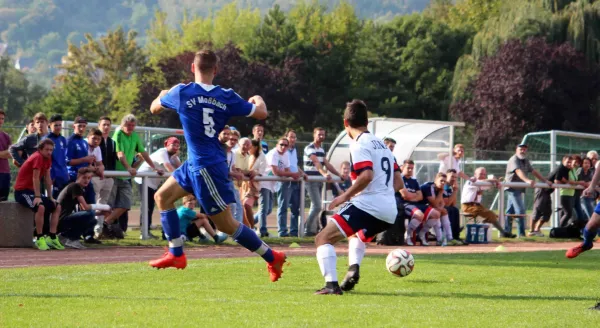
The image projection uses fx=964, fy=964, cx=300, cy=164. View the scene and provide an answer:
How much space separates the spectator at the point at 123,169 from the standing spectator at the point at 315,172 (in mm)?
3647

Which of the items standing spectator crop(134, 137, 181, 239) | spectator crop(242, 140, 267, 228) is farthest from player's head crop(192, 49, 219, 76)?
spectator crop(242, 140, 267, 228)

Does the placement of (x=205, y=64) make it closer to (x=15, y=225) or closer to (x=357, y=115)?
(x=357, y=115)

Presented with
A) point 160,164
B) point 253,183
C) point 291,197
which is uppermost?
point 160,164

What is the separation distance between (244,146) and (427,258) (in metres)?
5.52

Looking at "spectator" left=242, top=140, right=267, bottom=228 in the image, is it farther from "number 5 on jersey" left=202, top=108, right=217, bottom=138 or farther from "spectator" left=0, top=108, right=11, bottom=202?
"number 5 on jersey" left=202, top=108, right=217, bottom=138

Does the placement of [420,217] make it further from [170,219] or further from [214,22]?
[214,22]

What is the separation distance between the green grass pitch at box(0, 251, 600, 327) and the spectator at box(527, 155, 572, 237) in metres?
10.1

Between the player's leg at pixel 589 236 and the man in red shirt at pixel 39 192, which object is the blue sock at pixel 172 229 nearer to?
the man in red shirt at pixel 39 192

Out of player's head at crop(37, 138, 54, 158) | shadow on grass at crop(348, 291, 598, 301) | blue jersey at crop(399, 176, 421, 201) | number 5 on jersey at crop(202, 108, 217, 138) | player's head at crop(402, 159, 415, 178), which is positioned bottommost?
shadow on grass at crop(348, 291, 598, 301)

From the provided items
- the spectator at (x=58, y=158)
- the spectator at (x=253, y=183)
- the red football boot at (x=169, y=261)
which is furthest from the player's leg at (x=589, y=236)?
the spectator at (x=58, y=158)

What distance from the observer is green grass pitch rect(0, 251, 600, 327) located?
7234mm

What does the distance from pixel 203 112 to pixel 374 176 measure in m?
1.83

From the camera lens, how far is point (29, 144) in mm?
15461

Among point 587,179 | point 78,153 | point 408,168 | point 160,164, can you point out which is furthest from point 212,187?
point 587,179
